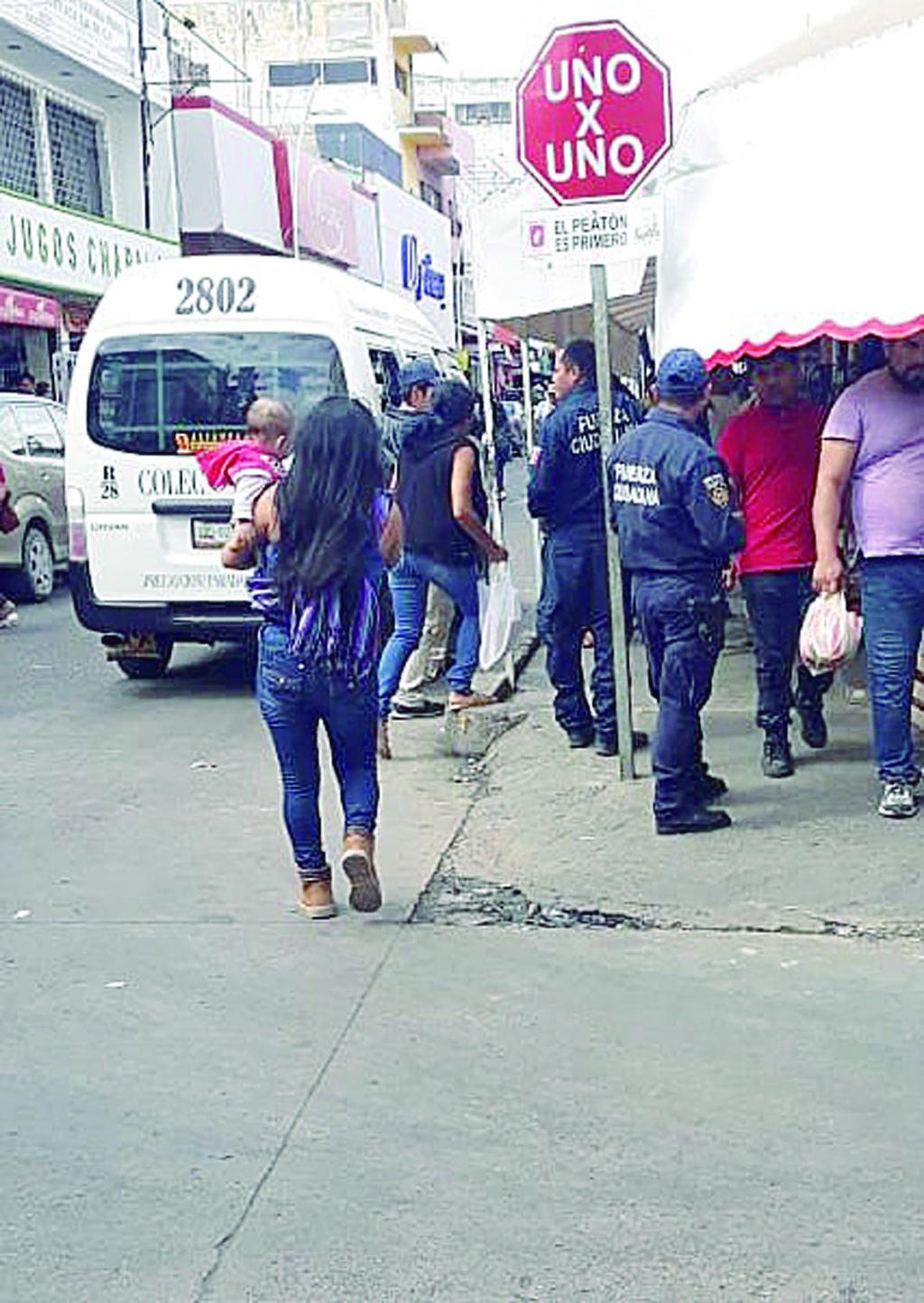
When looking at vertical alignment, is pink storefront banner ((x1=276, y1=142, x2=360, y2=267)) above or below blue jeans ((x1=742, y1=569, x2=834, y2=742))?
above

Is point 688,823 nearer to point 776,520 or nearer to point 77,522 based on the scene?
point 776,520

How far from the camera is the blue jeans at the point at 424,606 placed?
884 cm

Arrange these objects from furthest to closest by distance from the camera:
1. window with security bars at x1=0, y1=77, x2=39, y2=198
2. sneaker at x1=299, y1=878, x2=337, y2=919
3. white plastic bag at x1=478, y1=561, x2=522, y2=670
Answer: window with security bars at x1=0, y1=77, x2=39, y2=198, white plastic bag at x1=478, y1=561, x2=522, y2=670, sneaker at x1=299, y1=878, x2=337, y2=919

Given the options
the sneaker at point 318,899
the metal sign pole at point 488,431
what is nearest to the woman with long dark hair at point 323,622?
the sneaker at point 318,899

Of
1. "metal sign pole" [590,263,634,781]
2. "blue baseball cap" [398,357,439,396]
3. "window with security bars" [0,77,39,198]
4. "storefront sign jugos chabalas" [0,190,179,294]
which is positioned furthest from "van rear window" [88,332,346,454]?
"window with security bars" [0,77,39,198]

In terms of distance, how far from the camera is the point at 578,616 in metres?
7.78

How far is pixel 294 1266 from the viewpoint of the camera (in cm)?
348

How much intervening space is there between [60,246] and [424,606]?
16877 mm

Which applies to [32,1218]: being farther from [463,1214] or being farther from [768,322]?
[768,322]

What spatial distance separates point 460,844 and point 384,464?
1719 millimetres

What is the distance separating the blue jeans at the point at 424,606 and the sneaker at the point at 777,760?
7.05 ft

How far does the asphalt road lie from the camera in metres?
3.49

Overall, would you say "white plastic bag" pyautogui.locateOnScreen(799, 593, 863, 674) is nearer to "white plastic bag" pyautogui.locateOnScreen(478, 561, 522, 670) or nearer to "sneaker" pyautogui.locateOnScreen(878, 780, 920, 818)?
"sneaker" pyautogui.locateOnScreen(878, 780, 920, 818)

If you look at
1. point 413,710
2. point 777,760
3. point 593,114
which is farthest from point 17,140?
point 777,760
